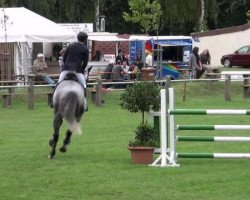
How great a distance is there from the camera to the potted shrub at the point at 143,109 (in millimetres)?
13484

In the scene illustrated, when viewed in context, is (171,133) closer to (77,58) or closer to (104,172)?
(104,172)

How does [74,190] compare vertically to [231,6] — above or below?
below

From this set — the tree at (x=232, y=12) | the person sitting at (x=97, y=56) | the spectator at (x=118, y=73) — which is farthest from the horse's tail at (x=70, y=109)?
the tree at (x=232, y=12)

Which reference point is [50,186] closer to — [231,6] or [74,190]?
[74,190]

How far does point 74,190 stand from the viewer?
11.1 meters

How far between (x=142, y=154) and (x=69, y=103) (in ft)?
5.35

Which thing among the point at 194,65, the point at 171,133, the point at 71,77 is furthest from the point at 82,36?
the point at 194,65

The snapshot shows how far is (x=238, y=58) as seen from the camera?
193 ft

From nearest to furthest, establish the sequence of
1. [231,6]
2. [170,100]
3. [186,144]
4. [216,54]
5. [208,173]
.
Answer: [208,173], [170,100], [186,144], [216,54], [231,6]

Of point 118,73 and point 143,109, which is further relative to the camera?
point 118,73

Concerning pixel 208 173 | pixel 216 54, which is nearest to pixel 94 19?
pixel 216 54

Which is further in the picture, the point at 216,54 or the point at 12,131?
the point at 216,54

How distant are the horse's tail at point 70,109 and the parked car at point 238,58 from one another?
1753 inches

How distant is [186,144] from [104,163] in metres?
3.50
